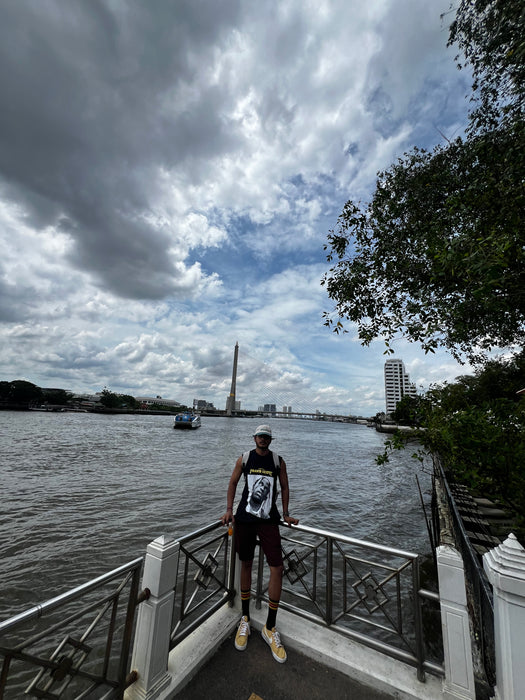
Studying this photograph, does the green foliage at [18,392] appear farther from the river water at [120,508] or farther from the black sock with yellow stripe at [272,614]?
the black sock with yellow stripe at [272,614]

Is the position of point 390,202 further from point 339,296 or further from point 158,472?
point 158,472

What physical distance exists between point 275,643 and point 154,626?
4.12 feet

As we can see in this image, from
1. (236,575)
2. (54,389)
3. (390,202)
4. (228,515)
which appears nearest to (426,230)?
(390,202)

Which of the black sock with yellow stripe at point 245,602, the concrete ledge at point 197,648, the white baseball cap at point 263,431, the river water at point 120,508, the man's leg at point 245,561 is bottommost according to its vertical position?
the river water at point 120,508

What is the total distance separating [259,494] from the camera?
10.5ft

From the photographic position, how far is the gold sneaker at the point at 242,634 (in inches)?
117

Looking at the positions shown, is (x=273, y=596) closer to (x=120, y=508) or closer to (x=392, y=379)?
(x=120, y=508)

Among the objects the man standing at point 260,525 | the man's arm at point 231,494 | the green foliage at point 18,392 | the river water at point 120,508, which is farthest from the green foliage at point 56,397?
the man standing at point 260,525

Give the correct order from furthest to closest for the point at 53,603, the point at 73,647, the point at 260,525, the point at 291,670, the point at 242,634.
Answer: the point at 260,525, the point at 242,634, the point at 291,670, the point at 73,647, the point at 53,603

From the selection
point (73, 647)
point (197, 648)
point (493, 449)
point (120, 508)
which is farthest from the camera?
point (120, 508)

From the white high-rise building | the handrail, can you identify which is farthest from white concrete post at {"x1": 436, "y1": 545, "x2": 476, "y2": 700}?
the white high-rise building

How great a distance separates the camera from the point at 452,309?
4.18 m

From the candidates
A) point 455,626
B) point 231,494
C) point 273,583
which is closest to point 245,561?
point 273,583

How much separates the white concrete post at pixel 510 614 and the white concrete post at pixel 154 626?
2.37 m
